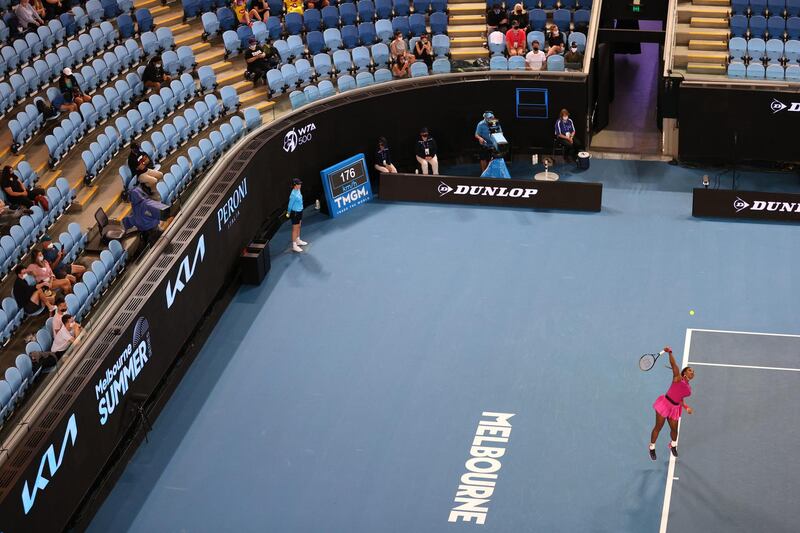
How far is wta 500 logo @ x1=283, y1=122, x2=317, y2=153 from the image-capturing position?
86.3ft

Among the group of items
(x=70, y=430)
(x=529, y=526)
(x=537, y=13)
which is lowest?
(x=529, y=526)

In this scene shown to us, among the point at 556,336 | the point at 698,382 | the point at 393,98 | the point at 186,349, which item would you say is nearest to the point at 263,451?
the point at 186,349

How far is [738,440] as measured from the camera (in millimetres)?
19672

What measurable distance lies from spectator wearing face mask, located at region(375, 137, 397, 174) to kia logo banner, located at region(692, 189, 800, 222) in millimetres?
6711

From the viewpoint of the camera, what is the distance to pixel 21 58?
2617 cm

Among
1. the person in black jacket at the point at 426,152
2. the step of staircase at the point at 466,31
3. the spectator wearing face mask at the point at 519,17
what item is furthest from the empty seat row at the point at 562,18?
the person in black jacket at the point at 426,152

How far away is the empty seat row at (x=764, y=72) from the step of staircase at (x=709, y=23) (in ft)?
7.92

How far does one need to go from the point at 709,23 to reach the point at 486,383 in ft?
Answer: 43.7

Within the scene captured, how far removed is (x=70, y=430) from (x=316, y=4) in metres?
15.6

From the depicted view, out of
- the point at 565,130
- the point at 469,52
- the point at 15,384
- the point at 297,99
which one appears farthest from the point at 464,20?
the point at 15,384

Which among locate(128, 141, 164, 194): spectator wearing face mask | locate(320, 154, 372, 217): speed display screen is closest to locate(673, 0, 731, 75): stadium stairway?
locate(320, 154, 372, 217): speed display screen

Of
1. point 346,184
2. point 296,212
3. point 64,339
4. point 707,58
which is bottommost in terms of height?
point 346,184

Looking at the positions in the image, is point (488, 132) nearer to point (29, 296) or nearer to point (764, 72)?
point (764, 72)

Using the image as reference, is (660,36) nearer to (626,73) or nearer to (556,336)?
(626,73)
